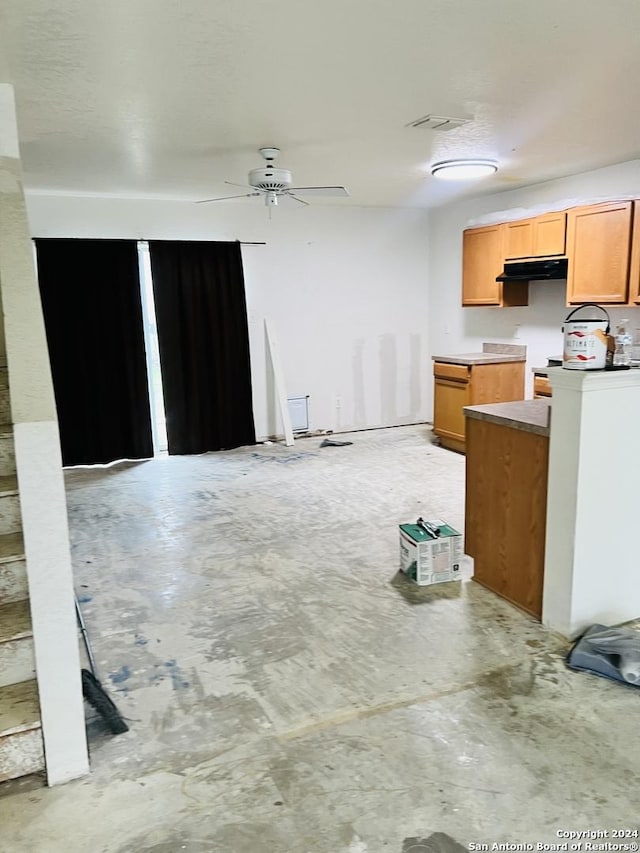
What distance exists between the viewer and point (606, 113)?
11.6 ft

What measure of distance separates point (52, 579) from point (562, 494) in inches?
80.4

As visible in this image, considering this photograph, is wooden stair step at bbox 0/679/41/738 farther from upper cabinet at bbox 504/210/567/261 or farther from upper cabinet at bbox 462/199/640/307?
upper cabinet at bbox 504/210/567/261

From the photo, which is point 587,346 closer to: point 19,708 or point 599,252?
point 19,708

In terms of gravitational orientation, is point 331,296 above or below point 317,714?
above

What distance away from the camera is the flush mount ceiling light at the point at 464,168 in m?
4.70

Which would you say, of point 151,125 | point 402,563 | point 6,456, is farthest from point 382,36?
point 402,563

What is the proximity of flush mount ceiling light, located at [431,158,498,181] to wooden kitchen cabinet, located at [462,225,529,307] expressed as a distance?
3.61 ft

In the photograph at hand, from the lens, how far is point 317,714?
89.1 inches

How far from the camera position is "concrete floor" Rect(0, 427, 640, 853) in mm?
1776

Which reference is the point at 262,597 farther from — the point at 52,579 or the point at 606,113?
the point at 606,113

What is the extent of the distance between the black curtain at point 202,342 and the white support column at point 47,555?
410 centimetres

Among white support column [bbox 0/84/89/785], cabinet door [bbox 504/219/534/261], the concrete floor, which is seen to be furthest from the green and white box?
cabinet door [bbox 504/219/534/261]

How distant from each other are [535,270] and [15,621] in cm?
486

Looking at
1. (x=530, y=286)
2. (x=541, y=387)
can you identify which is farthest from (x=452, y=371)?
(x=530, y=286)
